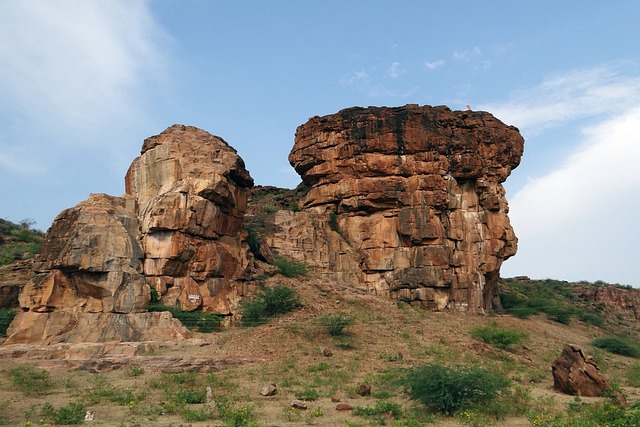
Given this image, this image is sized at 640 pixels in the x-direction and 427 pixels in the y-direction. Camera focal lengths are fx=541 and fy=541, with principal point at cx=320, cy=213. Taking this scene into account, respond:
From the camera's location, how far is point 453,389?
12945mm

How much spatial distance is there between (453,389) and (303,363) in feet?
19.8

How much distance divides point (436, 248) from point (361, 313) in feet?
21.2

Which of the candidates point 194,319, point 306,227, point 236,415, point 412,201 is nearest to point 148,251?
point 194,319

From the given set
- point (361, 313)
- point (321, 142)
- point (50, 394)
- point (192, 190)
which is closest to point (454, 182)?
point (321, 142)

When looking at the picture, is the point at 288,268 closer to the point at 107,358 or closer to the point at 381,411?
the point at 107,358

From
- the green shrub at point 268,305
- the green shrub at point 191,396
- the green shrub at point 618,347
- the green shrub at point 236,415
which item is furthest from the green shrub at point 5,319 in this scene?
the green shrub at point 618,347

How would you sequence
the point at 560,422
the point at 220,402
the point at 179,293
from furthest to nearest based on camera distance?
the point at 179,293 → the point at 220,402 → the point at 560,422

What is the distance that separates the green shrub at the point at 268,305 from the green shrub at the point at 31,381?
858 cm

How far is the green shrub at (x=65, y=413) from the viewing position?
1163cm

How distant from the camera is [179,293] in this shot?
21672 mm

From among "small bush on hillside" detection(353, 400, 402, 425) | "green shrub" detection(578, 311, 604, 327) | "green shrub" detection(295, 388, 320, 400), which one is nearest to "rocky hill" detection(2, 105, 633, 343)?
"green shrub" detection(578, 311, 604, 327)

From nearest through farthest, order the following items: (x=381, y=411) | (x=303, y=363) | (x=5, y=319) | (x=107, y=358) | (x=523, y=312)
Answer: (x=381, y=411), (x=107, y=358), (x=303, y=363), (x=5, y=319), (x=523, y=312)

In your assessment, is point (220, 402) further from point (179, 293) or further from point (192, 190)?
point (192, 190)

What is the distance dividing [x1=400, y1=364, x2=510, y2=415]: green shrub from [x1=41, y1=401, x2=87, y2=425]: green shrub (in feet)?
25.3
